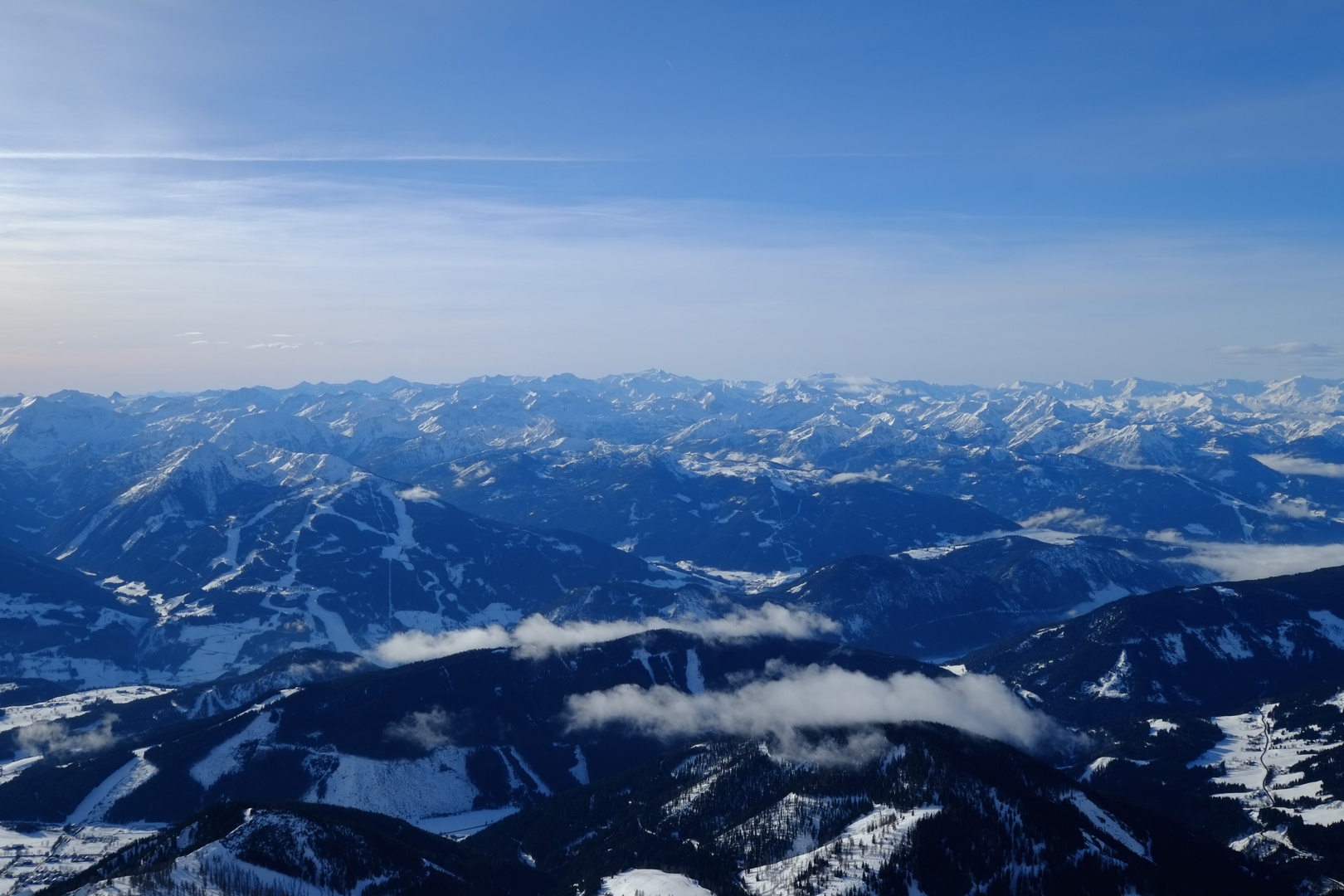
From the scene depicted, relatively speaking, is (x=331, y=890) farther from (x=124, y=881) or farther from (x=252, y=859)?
(x=124, y=881)

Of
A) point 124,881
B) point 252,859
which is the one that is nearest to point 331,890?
point 252,859

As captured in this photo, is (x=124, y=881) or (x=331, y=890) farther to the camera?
(x=331, y=890)
